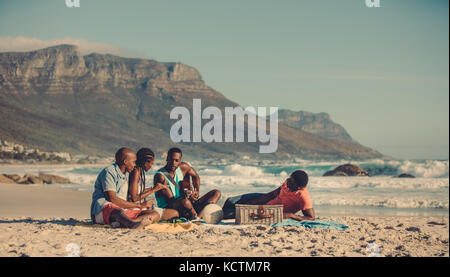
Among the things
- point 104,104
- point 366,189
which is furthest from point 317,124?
point 366,189

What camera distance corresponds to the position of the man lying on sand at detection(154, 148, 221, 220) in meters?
7.24

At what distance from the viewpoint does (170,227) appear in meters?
6.82

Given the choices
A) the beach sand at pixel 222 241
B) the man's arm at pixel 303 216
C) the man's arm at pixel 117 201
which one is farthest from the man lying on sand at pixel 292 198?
the man's arm at pixel 117 201

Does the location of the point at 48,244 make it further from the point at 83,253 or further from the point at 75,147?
the point at 75,147

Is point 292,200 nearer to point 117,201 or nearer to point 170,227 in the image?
point 170,227

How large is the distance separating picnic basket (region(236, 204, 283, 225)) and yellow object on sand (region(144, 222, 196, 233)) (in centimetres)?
73

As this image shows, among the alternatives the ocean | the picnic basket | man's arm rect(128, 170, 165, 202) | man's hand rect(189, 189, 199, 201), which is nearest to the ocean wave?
the ocean

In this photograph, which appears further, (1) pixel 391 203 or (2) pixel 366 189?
(2) pixel 366 189

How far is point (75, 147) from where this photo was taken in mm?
70750

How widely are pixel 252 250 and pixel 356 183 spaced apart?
17.5 m

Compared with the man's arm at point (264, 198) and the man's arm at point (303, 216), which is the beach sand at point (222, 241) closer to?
the man's arm at point (303, 216)

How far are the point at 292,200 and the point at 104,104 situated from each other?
86113 mm

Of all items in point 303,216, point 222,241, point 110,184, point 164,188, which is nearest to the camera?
point 222,241

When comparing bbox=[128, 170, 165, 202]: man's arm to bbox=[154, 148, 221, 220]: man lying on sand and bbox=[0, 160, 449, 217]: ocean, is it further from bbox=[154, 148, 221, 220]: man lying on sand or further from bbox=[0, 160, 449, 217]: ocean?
bbox=[0, 160, 449, 217]: ocean
